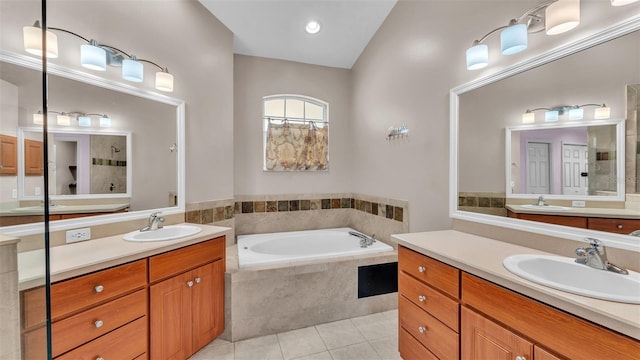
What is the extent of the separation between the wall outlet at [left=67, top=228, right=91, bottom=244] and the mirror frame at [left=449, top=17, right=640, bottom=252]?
2560mm

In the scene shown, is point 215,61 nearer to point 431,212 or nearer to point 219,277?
point 219,277

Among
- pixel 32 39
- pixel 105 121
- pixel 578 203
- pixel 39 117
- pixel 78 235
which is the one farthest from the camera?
pixel 105 121

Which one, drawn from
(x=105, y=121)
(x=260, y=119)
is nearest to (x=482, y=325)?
(x=105, y=121)

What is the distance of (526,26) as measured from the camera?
142 centimetres

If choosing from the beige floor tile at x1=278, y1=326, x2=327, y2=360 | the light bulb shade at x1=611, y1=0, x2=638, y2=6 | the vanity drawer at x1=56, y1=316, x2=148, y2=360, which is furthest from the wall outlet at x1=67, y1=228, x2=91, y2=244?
the light bulb shade at x1=611, y1=0, x2=638, y2=6

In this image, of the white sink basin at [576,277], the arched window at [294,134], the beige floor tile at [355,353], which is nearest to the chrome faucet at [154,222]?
the arched window at [294,134]

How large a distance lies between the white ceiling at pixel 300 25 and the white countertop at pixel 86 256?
2211 millimetres

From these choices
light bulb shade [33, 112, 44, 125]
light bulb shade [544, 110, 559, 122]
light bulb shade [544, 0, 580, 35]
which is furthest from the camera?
light bulb shade [544, 110, 559, 122]

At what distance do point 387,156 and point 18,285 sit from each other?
268cm

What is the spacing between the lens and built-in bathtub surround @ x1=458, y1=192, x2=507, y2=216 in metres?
1.66

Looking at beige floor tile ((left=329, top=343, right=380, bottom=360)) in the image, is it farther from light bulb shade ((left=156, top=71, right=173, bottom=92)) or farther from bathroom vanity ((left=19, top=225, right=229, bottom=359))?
light bulb shade ((left=156, top=71, right=173, bottom=92))

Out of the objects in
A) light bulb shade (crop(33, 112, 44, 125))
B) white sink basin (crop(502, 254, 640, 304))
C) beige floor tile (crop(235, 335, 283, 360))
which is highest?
light bulb shade (crop(33, 112, 44, 125))

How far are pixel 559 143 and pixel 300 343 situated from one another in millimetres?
2169

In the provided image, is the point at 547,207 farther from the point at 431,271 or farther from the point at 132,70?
the point at 132,70
